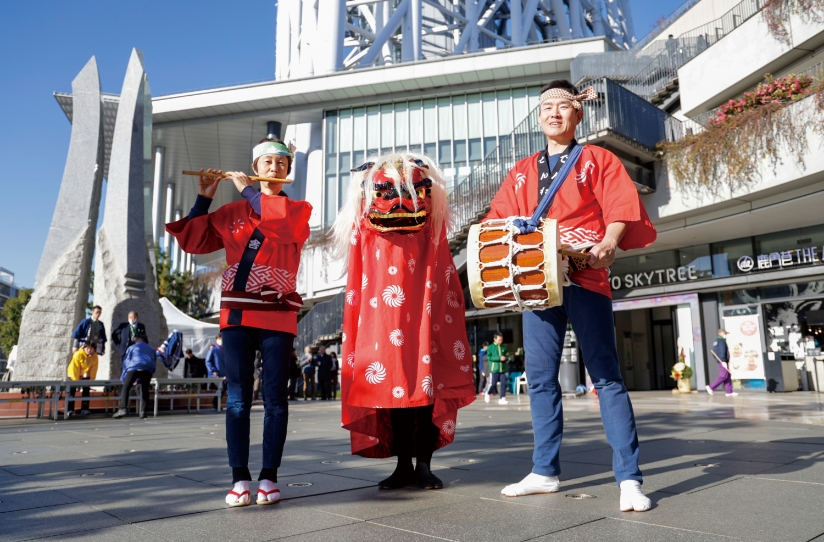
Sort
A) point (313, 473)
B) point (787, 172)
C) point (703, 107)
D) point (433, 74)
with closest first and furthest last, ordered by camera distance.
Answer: point (313, 473)
point (787, 172)
point (703, 107)
point (433, 74)

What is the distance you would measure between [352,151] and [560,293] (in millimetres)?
29718

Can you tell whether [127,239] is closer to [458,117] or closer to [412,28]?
[458,117]

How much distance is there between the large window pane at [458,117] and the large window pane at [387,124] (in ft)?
8.76

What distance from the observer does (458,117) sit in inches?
1201

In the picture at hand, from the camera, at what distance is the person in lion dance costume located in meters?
3.48

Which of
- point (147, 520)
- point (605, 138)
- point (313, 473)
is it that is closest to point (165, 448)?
point (313, 473)

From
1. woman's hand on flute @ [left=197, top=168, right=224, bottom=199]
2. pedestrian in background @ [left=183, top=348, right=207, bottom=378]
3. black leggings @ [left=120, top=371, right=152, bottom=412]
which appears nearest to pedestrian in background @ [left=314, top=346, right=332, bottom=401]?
pedestrian in background @ [left=183, top=348, right=207, bottom=378]

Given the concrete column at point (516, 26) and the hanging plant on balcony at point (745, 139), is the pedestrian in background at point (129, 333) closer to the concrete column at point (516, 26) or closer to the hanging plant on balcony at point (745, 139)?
the hanging plant on balcony at point (745, 139)

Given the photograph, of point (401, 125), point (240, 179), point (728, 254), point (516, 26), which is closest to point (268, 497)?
point (240, 179)

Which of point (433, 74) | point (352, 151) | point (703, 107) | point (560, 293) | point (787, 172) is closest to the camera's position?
point (560, 293)

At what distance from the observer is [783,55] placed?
586 inches

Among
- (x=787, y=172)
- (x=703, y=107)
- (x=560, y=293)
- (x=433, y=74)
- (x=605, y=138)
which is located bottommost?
(x=560, y=293)

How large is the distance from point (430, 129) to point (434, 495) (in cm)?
2875

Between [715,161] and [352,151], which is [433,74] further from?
[715,161]
